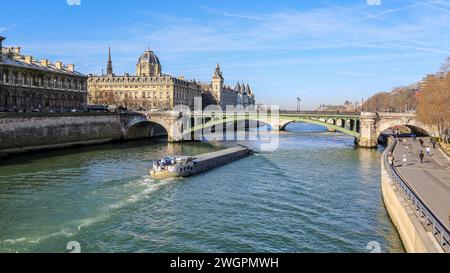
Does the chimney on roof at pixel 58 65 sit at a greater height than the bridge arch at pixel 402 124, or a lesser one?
greater

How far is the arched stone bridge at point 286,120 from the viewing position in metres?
60.6

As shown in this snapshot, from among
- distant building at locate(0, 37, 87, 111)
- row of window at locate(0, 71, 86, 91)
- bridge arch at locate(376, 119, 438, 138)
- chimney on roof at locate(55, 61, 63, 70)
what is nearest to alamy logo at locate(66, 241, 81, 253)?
distant building at locate(0, 37, 87, 111)

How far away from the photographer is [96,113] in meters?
64.8

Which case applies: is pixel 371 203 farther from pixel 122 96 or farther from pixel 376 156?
pixel 122 96

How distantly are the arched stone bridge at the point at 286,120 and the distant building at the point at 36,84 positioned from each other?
981 centimetres

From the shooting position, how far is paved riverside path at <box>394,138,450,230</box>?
709 inches

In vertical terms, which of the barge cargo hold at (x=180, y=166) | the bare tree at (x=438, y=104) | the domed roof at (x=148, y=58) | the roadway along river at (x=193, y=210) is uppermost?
the domed roof at (x=148, y=58)

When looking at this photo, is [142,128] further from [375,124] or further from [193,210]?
[193,210]

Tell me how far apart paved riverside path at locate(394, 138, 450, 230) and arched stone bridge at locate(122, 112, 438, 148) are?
21.1m

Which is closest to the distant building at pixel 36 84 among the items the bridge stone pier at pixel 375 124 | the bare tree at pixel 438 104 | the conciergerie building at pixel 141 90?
the conciergerie building at pixel 141 90

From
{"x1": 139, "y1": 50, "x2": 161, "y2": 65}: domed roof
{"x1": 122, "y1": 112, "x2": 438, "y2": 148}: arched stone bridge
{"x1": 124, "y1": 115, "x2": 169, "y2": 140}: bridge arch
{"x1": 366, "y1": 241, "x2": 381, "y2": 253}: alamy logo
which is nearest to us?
{"x1": 366, "y1": 241, "x2": 381, "y2": 253}: alamy logo

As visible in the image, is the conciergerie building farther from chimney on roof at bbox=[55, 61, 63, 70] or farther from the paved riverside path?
the paved riverside path

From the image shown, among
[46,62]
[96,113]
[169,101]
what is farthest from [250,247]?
[169,101]

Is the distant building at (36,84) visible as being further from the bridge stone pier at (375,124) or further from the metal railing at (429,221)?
the metal railing at (429,221)
